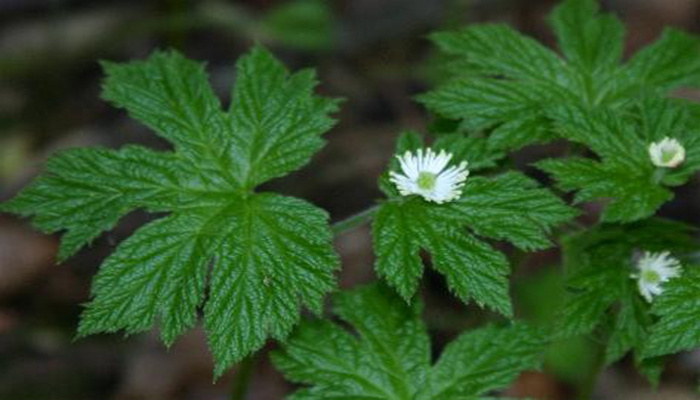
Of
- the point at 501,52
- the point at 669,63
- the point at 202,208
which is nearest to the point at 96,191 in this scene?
the point at 202,208

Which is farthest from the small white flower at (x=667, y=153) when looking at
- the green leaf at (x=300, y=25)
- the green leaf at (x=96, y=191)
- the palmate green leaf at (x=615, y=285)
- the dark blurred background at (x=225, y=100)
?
the green leaf at (x=300, y=25)

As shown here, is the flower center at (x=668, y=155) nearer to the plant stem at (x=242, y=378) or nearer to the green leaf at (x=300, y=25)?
the plant stem at (x=242, y=378)

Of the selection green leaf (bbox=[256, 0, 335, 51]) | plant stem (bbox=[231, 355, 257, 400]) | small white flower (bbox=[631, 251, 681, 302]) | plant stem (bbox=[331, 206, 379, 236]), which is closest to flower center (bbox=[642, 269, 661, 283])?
small white flower (bbox=[631, 251, 681, 302])

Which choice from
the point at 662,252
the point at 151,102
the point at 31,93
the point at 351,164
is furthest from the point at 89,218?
the point at 31,93

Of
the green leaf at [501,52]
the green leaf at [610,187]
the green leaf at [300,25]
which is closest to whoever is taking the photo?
the green leaf at [610,187]

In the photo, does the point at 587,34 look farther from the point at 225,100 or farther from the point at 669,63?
the point at 225,100

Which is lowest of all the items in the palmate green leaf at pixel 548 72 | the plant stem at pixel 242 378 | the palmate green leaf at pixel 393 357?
the plant stem at pixel 242 378
